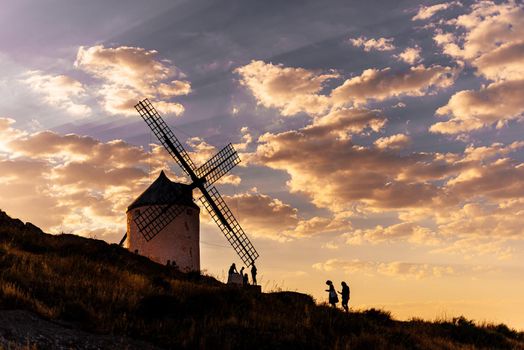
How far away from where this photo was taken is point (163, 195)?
115 feet

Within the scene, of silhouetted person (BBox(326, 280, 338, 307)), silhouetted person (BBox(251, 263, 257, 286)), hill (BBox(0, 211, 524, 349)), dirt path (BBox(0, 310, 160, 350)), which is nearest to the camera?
dirt path (BBox(0, 310, 160, 350))

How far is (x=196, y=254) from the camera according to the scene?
1368 inches

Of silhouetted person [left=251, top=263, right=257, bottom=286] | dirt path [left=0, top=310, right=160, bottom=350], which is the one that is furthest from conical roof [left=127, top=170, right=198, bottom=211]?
dirt path [left=0, top=310, right=160, bottom=350]

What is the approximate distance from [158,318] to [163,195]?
2065 centimetres

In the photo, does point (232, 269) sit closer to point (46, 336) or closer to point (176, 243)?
point (176, 243)

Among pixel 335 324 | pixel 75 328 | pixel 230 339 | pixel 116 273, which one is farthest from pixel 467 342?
pixel 75 328

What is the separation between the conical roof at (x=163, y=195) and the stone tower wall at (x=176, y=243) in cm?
44

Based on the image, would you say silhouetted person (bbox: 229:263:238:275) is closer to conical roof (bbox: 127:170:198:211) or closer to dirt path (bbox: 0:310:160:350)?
conical roof (bbox: 127:170:198:211)

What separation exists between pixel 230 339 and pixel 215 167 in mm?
24502

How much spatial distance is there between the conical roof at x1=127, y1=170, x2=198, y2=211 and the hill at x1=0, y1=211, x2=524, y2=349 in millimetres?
11270

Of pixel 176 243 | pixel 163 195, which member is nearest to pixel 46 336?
pixel 176 243

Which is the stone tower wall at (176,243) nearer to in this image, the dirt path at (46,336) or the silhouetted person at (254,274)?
the silhouetted person at (254,274)

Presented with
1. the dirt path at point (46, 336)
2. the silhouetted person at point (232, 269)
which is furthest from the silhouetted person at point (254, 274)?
the dirt path at point (46, 336)

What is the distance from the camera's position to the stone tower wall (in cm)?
3372
